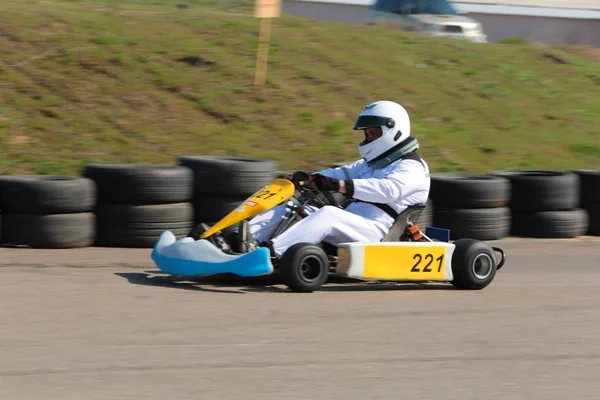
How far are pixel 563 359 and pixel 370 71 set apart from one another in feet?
33.1

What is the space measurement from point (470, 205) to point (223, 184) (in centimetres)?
236

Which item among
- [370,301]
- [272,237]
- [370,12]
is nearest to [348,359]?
[370,301]

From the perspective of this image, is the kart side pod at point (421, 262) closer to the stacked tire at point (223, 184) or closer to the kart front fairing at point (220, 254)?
the kart front fairing at point (220, 254)

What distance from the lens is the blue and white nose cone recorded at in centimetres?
624

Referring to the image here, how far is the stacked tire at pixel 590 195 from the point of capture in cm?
995

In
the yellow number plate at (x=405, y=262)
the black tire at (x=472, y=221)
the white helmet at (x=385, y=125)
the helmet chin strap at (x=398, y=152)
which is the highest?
the white helmet at (x=385, y=125)

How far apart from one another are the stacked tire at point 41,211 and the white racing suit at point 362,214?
6.51 ft

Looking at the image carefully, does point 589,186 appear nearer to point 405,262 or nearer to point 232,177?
point 232,177

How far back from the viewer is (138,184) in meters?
8.23

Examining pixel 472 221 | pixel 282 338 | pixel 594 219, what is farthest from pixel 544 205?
pixel 282 338

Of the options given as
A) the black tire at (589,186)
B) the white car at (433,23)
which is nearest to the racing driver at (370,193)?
the black tire at (589,186)

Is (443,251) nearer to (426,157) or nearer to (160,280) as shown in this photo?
(160,280)

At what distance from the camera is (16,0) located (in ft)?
49.7

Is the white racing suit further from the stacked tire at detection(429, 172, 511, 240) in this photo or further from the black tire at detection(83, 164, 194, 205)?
the stacked tire at detection(429, 172, 511, 240)
